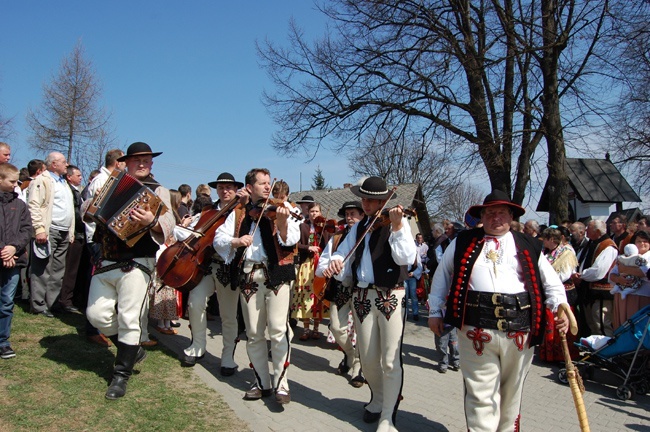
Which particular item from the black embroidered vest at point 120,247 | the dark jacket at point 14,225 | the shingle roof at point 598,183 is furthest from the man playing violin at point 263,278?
the shingle roof at point 598,183

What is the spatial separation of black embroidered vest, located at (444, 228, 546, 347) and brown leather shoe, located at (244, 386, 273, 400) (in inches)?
85.2

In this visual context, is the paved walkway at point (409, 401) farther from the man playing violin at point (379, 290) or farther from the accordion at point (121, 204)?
the accordion at point (121, 204)

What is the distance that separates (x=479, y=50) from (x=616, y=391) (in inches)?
368

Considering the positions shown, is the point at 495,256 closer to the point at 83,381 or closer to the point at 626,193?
the point at 83,381

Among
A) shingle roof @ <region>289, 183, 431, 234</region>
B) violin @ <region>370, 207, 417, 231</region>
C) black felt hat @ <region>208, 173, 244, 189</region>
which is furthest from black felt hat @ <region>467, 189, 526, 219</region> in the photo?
shingle roof @ <region>289, 183, 431, 234</region>

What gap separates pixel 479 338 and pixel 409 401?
2035 millimetres

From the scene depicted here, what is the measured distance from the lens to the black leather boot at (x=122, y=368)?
4.49m

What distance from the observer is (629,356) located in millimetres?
5930

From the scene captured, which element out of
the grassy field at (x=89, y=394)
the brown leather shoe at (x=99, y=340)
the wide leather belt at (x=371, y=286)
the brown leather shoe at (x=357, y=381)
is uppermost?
the wide leather belt at (x=371, y=286)

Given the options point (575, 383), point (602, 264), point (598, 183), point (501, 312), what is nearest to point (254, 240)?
point (501, 312)

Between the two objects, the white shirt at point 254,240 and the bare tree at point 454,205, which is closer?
the white shirt at point 254,240

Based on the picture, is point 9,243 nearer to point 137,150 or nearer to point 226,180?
point 137,150

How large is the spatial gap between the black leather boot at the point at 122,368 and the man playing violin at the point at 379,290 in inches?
75.8

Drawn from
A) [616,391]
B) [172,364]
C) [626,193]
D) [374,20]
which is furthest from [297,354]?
[626,193]
